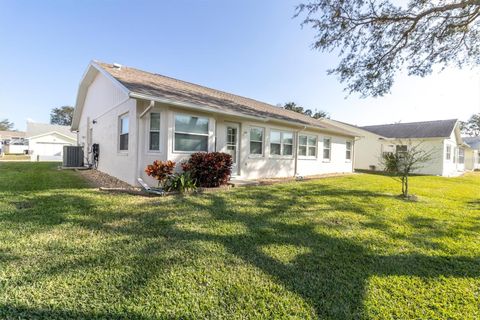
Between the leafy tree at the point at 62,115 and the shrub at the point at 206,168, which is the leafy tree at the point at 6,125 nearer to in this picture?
the leafy tree at the point at 62,115

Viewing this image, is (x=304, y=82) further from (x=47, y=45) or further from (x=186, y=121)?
(x=47, y=45)

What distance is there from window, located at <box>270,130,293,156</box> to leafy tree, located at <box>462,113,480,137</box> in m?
69.7

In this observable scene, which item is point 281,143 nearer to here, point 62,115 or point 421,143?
point 421,143

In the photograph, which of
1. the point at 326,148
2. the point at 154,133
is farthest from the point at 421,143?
the point at 154,133

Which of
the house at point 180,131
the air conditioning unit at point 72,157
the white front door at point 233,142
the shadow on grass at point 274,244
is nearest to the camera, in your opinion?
the shadow on grass at point 274,244

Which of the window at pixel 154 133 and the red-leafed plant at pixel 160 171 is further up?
the window at pixel 154 133

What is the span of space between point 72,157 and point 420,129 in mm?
27119

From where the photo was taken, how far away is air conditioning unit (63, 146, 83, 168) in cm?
1280

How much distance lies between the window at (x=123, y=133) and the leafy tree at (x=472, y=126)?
7708 centimetres

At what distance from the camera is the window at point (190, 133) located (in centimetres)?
773

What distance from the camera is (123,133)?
885cm

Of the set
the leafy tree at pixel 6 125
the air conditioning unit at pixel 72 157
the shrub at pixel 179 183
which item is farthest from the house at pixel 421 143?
the leafy tree at pixel 6 125

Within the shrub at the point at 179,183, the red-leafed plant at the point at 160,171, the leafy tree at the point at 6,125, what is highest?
Result: the leafy tree at the point at 6,125

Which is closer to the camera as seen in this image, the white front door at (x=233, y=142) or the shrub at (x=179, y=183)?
the shrub at (x=179, y=183)
